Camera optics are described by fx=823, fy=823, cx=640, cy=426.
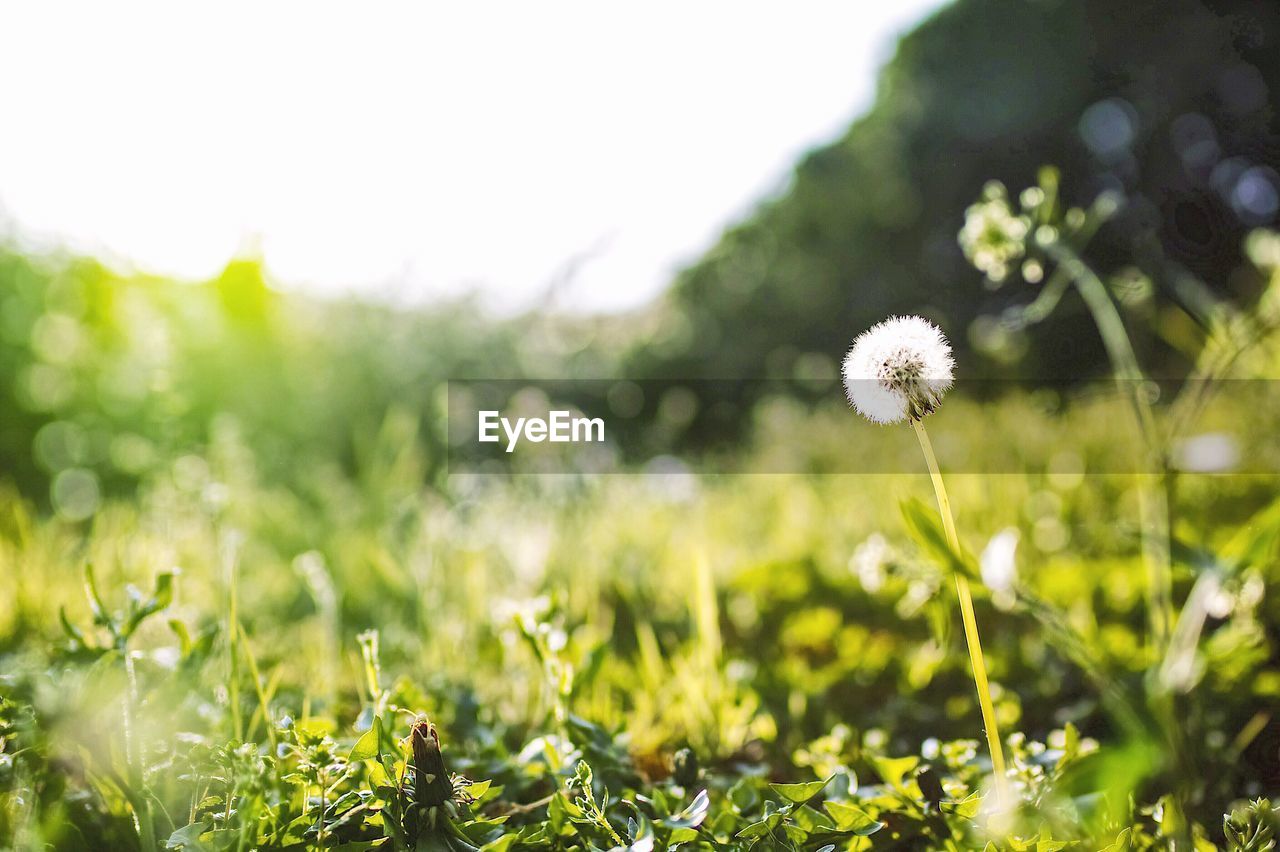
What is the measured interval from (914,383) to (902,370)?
0.05 ft

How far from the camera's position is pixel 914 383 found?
2.35ft

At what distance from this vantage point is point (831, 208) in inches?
246

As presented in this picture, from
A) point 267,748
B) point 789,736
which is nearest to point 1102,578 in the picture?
point 789,736

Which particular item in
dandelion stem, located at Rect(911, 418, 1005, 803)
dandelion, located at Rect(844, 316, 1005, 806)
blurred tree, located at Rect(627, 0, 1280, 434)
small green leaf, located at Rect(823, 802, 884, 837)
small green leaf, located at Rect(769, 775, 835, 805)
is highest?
blurred tree, located at Rect(627, 0, 1280, 434)

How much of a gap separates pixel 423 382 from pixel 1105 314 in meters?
4.23

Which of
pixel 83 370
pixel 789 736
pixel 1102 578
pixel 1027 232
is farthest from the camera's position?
pixel 83 370

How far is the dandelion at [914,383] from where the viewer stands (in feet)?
2.35

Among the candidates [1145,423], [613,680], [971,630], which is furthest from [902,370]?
[613,680]

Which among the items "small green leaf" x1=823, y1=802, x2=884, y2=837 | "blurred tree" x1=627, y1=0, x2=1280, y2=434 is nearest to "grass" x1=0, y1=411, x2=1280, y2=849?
"small green leaf" x1=823, y1=802, x2=884, y2=837

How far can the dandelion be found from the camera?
0.72 m

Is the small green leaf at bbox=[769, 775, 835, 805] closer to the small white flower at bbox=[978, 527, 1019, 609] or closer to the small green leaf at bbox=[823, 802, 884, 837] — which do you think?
the small green leaf at bbox=[823, 802, 884, 837]

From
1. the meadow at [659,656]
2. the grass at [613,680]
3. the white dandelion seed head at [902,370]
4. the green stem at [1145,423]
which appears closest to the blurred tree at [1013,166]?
the meadow at [659,656]

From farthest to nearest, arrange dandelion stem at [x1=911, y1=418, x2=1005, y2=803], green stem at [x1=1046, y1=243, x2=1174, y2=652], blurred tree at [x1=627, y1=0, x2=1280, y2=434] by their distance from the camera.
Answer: blurred tree at [x1=627, y1=0, x2=1280, y2=434] < green stem at [x1=1046, y1=243, x2=1174, y2=652] < dandelion stem at [x1=911, y1=418, x2=1005, y2=803]

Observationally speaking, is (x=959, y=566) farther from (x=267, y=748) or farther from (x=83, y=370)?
(x=83, y=370)
